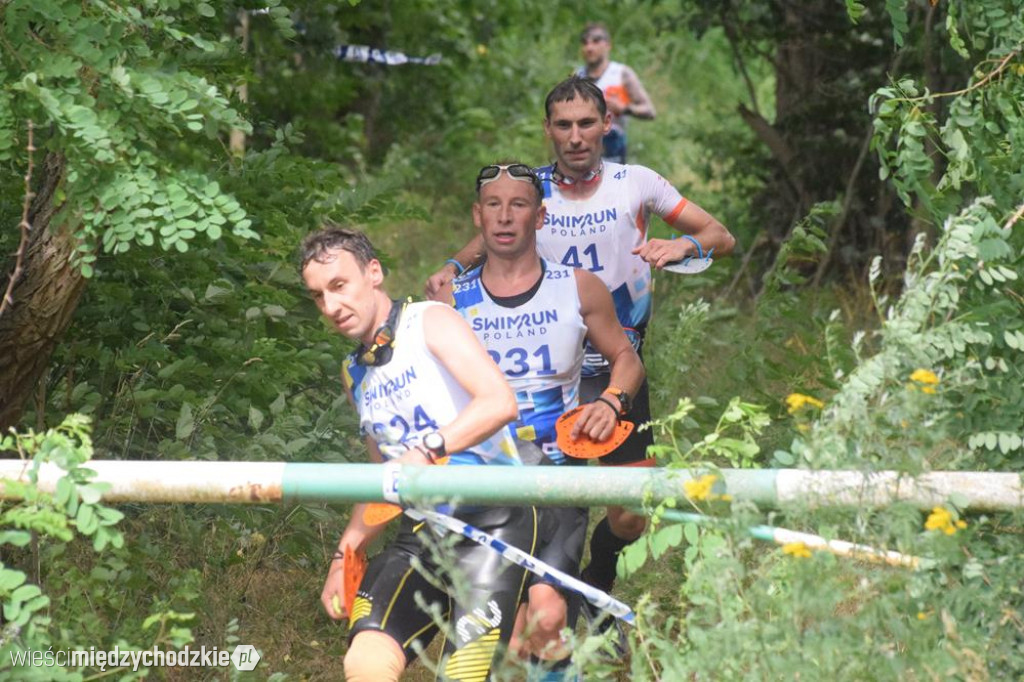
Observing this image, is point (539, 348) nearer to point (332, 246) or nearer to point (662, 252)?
point (662, 252)

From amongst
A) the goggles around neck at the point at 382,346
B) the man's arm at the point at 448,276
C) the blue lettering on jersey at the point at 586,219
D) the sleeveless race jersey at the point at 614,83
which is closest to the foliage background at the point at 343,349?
the goggles around neck at the point at 382,346

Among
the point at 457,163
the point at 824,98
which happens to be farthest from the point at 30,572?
the point at 457,163

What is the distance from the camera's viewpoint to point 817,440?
3496 mm

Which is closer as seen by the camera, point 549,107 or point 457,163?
point 549,107

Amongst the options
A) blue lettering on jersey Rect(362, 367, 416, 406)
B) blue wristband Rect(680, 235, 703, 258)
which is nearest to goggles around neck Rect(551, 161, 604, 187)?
blue wristband Rect(680, 235, 703, 258)

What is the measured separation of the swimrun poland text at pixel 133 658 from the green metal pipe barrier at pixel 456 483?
39cm

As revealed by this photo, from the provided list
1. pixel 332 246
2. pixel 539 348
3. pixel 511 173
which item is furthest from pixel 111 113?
pixel 539 348

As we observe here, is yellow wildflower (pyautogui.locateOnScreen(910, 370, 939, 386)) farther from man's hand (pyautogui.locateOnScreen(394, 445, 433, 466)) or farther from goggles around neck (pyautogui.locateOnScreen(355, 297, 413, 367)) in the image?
goggles around neck (pyautogui.locateOnScreen(355, 297, 413, 367))

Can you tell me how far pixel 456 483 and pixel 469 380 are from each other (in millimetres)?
495

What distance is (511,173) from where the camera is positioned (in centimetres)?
510

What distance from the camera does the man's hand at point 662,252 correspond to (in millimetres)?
5309

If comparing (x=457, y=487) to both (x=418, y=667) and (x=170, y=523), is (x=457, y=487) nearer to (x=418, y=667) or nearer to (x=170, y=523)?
(x=418, y=667)

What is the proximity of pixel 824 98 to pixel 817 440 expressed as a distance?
24.3 ft

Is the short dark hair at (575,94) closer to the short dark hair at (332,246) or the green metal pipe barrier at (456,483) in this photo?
the short dark hair at (332,246)
